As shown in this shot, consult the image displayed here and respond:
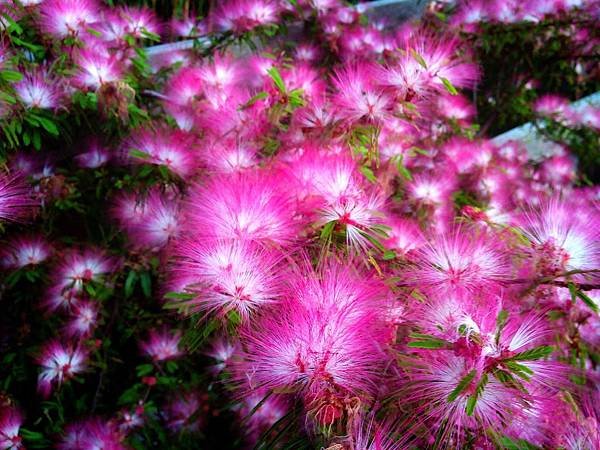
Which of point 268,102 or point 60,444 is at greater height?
point 268,102

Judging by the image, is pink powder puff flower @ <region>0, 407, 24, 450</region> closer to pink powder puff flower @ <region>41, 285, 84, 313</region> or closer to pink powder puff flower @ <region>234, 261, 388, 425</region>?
pink powder puff flower @ <region>41, 285, 84, 313</region>

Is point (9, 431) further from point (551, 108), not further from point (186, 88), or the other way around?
point (551, 108)

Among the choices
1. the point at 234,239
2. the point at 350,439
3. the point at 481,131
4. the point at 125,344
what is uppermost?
the point at 234,239


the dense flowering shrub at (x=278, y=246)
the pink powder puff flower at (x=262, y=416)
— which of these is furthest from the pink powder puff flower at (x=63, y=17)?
the pink powder puff flower at (x=262, y=416)

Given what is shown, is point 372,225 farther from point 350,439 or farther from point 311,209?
point 350,439

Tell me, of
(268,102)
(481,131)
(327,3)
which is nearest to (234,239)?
(268,102)

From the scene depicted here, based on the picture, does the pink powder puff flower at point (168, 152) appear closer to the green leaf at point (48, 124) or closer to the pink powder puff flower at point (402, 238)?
the green leaf at point (48, 124)

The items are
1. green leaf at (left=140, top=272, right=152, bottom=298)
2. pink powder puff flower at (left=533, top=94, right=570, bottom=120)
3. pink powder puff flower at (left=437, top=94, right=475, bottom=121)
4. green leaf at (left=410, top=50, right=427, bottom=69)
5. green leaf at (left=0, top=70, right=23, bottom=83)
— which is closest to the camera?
green leaf at (left=410, top=50, right=427, bottom=69)

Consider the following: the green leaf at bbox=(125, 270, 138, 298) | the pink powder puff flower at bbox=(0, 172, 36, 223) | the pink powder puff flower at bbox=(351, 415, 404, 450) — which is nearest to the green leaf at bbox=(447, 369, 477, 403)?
the pink powder puff flower at bbox=(351, 415, 404, 450)
